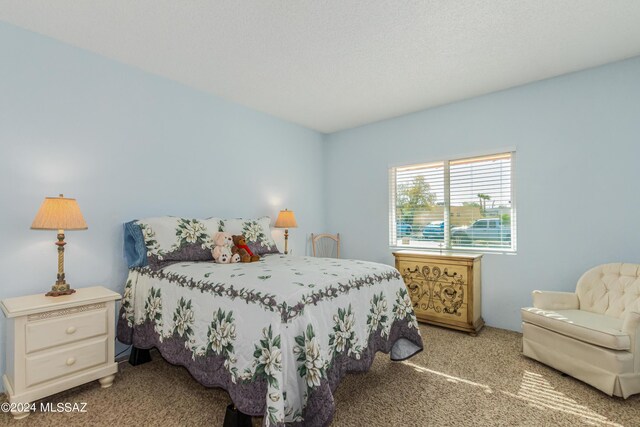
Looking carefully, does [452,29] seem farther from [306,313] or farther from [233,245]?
[233,245]

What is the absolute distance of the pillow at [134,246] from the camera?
98.4 inches

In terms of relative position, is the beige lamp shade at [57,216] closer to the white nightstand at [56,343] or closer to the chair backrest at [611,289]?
the white nightstand at [56,343]

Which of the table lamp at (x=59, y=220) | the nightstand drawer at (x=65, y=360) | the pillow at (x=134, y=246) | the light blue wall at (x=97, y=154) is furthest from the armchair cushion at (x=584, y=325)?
the table lamp at (x=59, y=220)

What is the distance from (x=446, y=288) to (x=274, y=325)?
244 cm

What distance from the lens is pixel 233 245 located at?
9.20 ft

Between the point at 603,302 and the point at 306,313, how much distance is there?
254 centimetres

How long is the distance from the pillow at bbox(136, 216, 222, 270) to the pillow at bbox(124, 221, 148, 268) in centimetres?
4

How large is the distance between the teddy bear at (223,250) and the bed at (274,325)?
12 cm

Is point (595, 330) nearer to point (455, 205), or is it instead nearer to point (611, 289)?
point (611, 289)

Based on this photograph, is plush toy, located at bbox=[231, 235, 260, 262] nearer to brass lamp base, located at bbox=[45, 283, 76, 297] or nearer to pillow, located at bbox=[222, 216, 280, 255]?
pillow, located at bbox=[222, 216, 280, 255]

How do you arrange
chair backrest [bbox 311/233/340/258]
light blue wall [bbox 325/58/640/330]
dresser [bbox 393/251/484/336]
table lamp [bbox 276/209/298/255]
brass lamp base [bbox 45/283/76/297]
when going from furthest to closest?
chair backrest [bbox 311/233/340/258], table lamp [bbox 276/209/298/255], dresser [bbox 393/251/484/336], light blue wall [bbox 325/58/640/330], brass lamp base [bbox 45/283/76/297]

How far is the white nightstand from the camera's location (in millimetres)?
1844

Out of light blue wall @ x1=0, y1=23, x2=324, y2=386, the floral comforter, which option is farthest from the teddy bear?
light blue wall @ x1=0, y1=23, x2=324, y2=386

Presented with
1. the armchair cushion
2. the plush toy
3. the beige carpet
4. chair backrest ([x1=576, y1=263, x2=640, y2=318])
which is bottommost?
the beige carpet
